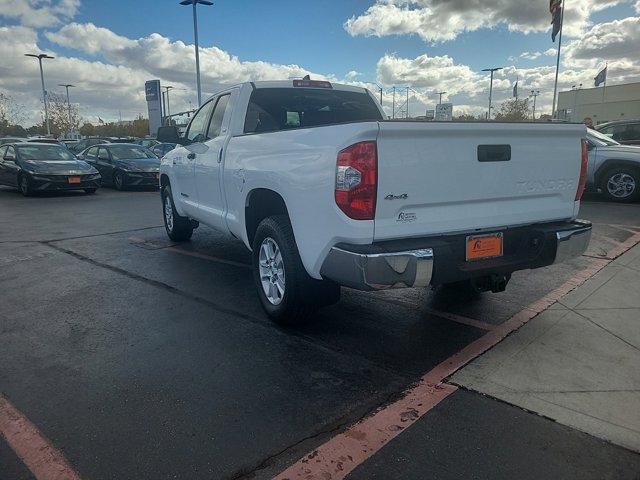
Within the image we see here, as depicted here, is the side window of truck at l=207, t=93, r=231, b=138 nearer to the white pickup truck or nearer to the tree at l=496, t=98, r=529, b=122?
the white pickup truck

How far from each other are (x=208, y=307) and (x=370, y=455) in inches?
99.0

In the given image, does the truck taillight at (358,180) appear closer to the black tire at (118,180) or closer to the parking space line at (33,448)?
the parking space line at (33,448)

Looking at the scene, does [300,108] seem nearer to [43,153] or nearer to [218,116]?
[218,116]

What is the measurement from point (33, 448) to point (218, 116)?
3776 millimetres

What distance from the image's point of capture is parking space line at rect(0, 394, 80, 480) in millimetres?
2305

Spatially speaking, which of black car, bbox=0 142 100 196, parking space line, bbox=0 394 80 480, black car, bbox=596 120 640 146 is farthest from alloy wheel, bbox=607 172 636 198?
black car, bbox=0 142 100 196

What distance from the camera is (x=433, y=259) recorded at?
3.05 meters

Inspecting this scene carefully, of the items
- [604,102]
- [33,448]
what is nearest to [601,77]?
[604,102]

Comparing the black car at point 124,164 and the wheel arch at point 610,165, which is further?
the black car at point 124,164

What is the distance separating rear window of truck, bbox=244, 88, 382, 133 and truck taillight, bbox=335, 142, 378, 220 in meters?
1.86

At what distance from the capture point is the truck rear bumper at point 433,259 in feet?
9.77

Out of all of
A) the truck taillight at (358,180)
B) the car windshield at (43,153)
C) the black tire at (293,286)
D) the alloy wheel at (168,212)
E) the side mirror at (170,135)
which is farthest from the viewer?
the car windshield at (43,153)

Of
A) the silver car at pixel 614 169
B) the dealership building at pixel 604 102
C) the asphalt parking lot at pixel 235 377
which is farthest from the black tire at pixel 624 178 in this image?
the dealership building at pixel 604 102

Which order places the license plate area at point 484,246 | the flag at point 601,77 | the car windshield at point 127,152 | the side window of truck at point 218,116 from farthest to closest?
the flag at point 601,77, the car windshield at point 127,152, the side window of truck at point 218,116, the license plate area at point 484,246
